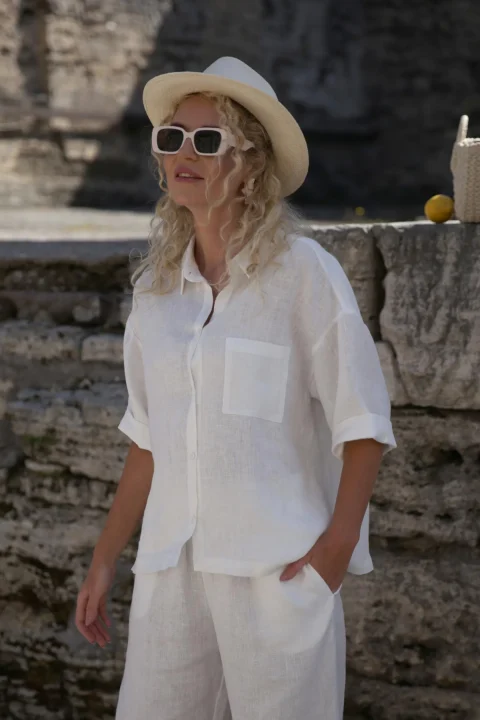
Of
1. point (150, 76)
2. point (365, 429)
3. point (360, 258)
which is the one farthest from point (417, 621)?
point (150, 76)

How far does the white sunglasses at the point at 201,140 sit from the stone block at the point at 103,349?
4.28 feet

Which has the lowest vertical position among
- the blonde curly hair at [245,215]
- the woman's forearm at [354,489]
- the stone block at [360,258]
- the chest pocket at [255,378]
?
the woman's forearm at [354,489]

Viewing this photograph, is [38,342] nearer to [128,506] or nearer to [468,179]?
[128,506]

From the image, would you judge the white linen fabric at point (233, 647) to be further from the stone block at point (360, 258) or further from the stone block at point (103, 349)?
the stone block at point (103, 349)

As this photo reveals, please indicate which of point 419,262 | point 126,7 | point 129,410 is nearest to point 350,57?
point 126,7

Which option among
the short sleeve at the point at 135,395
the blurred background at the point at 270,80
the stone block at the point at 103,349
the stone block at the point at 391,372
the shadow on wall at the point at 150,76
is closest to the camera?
the short sleeve at the point at 135,395

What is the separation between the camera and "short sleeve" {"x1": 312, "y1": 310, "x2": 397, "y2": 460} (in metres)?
1.67

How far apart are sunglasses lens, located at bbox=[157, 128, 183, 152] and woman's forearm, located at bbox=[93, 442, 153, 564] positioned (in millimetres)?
588

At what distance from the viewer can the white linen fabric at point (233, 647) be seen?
66.7 inches

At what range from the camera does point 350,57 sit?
9984mm

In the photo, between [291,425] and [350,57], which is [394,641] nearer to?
[291,425]


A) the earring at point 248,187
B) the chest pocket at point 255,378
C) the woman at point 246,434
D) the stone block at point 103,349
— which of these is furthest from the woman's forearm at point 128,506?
the stone block at point 103,349

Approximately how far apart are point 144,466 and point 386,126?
8617mm

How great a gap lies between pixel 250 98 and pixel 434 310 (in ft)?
3.28
